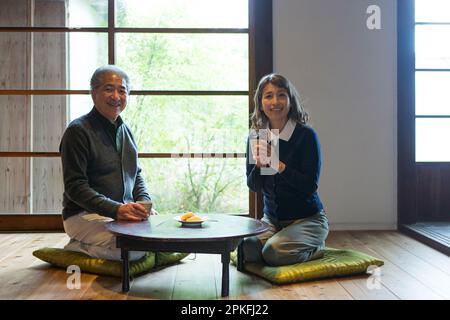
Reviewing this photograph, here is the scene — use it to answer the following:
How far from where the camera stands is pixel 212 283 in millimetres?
2260

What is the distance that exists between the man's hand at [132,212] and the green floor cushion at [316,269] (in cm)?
59

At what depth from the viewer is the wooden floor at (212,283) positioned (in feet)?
6.80

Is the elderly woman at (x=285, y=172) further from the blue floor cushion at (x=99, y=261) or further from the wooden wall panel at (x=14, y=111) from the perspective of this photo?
the wooden wall panel at (x=14, y=111)

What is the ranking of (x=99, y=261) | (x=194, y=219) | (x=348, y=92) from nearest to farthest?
(x=194, y=219) → (x=99, y=261) → (x=348, y=92)

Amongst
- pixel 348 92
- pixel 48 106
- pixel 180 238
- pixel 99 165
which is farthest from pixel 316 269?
pixel 48 106

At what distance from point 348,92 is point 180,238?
209 cm

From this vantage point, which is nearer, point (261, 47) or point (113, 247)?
point (113, 247)

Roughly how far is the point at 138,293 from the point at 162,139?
1.74 m

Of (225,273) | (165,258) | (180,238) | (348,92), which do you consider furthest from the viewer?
(348,92)

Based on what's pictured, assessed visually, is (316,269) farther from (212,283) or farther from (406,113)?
(406,113)

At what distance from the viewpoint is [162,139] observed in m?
3.67
